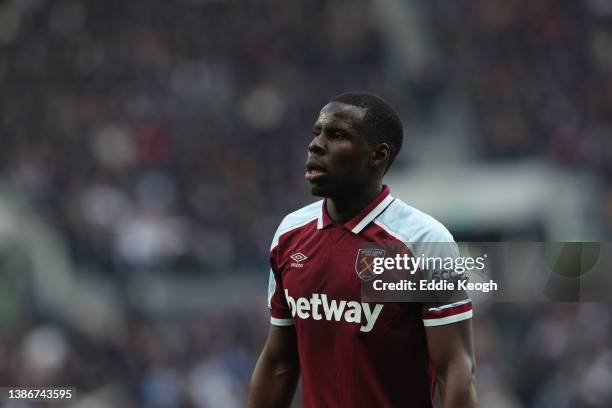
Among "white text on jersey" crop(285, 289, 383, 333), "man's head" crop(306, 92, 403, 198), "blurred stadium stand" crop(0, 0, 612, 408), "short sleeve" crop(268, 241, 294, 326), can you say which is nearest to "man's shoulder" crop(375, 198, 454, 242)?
"man's head" crop(306, 92, 403, 198)

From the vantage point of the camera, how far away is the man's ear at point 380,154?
3.97m

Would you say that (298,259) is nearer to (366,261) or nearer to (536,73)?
(366,261)

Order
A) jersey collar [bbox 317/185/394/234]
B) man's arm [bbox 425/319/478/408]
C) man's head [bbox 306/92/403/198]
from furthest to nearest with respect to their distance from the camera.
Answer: jersey collar [bbox 317/185/394/234], man's head [bbox 306/92/403/198], man's arm [bbox 425/319/478/408]

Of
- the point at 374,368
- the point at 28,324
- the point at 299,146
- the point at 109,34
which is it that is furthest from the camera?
the point at 109,34

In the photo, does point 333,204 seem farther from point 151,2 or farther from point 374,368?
point 151,2

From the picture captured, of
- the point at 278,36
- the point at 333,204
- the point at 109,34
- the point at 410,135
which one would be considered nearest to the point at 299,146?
the point at 410,135

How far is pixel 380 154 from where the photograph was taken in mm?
3990

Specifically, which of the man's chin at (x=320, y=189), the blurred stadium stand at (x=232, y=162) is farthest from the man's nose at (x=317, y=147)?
the blurred stadium stand at (x=232, y=162)

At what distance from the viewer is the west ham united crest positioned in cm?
390

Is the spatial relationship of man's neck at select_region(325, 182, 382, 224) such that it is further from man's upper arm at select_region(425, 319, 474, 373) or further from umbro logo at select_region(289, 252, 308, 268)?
man's upper arm at select_region(425, 319, 474, 373)

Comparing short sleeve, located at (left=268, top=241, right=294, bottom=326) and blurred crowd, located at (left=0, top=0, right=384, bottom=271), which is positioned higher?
blurred crowd, located at (left=0, top=0, right=384, bottom=271)

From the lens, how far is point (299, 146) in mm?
17219

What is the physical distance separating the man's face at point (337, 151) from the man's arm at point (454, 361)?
596mm

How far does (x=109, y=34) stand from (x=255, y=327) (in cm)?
847
